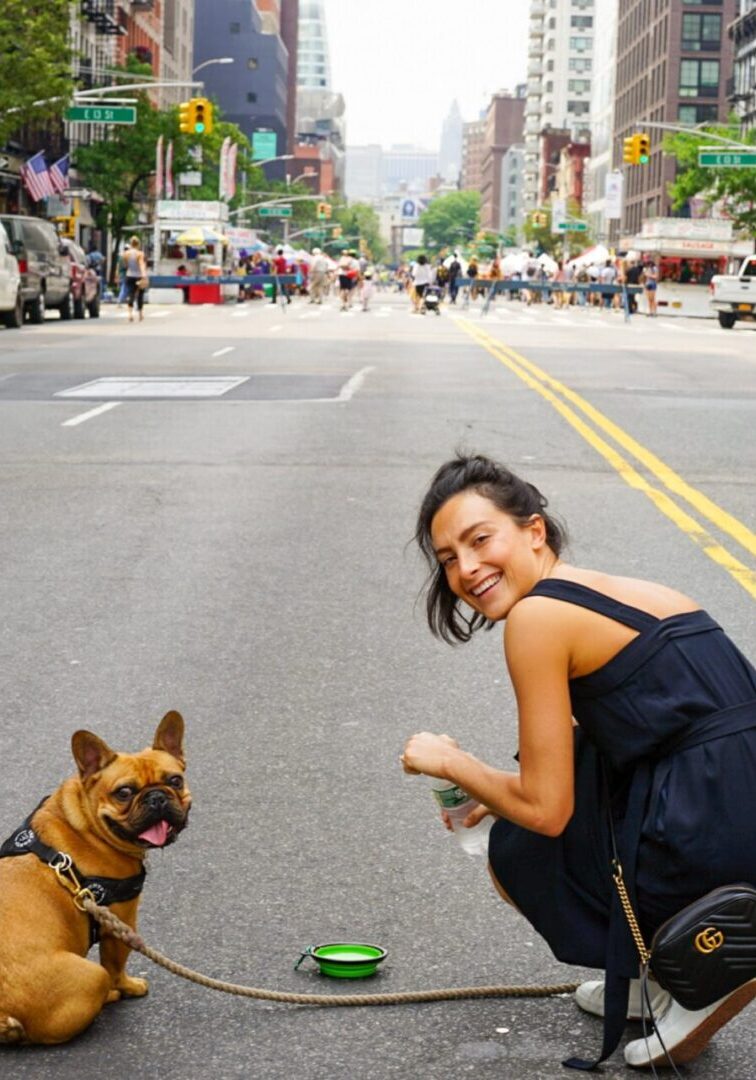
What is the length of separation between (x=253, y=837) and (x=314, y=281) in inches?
2409

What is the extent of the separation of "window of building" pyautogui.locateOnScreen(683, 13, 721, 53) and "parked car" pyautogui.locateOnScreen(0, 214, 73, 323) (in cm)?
9837

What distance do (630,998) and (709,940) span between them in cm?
45

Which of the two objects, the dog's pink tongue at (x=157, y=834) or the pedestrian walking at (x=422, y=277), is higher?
the dog's pink tongue at (x=157, y=834)

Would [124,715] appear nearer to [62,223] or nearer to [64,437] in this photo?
[64,437]

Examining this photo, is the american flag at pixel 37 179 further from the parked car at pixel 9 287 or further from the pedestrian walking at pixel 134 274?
the parked car at pixel 9 287

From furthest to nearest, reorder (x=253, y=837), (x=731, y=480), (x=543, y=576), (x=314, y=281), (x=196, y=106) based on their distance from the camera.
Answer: (x=314, y=281)
(x=196, y=106)
(x=731, y=480)
(x=253, y=837)
(x=543, y=576)

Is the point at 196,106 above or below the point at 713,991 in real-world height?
above

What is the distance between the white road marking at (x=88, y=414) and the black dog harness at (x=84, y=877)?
1327cm

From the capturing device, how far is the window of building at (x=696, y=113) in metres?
133

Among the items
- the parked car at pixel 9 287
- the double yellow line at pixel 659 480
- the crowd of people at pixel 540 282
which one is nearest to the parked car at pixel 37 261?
the parked car at pixel 9 287

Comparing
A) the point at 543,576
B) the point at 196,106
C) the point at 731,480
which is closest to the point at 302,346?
the point at 731,480

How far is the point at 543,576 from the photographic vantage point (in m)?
3.91

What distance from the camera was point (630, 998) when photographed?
395 cm

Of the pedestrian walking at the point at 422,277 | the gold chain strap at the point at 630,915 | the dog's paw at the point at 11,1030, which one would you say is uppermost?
the gold chain strap at the point at 630,915
